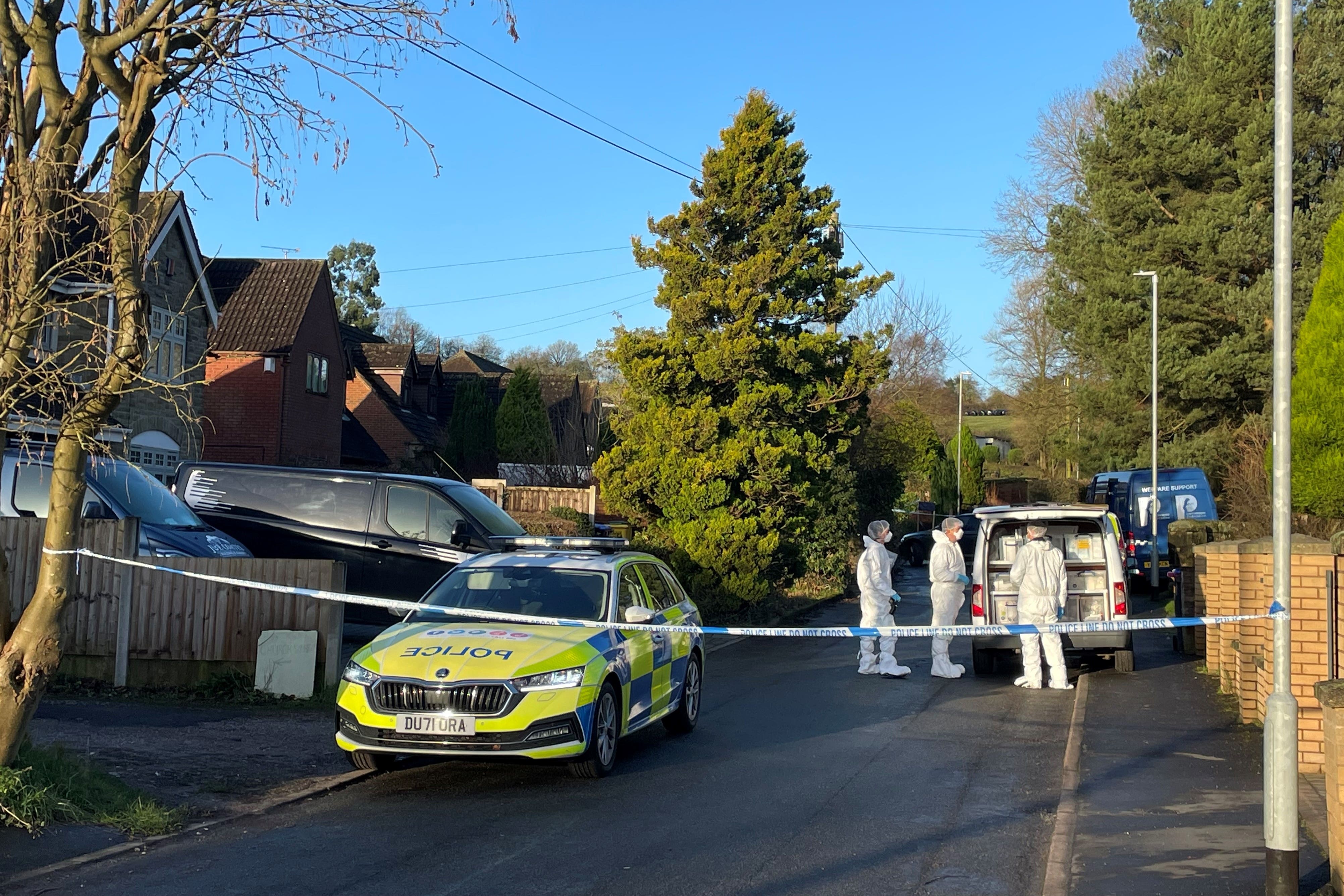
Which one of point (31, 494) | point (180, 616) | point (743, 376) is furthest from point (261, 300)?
point (180, 616)

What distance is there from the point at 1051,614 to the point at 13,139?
11.2 m

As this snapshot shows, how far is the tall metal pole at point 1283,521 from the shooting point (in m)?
5.80

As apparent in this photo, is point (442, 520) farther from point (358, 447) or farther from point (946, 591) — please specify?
point (358, 447)

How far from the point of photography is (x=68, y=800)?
7375mm

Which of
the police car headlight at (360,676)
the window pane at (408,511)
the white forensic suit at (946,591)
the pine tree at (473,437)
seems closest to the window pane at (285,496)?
the window pane at (408,511)

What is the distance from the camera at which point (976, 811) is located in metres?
8.38

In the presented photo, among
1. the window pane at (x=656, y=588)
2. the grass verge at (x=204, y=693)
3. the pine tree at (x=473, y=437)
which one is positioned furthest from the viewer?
the pine tree at (x=473, y=437)

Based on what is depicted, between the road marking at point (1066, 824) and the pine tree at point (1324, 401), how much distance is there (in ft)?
36.5

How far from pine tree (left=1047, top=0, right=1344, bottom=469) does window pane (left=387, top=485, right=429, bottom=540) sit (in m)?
26.1

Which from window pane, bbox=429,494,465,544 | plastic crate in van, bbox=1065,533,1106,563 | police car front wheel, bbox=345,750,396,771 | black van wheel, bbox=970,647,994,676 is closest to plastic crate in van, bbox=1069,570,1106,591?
plastic crate in van, bbox=1065,533,1106,563

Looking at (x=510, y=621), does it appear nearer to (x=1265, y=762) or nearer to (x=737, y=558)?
(x=1265, y=762)

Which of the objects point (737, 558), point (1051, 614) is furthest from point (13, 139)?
point (737, 558)

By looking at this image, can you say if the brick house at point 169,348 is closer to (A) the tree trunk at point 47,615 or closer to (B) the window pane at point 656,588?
(B) the window pane at point 656,588

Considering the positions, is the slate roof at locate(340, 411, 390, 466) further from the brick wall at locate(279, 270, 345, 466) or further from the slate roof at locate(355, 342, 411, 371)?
the slate roof at locate(355, 342, 411, 371)
